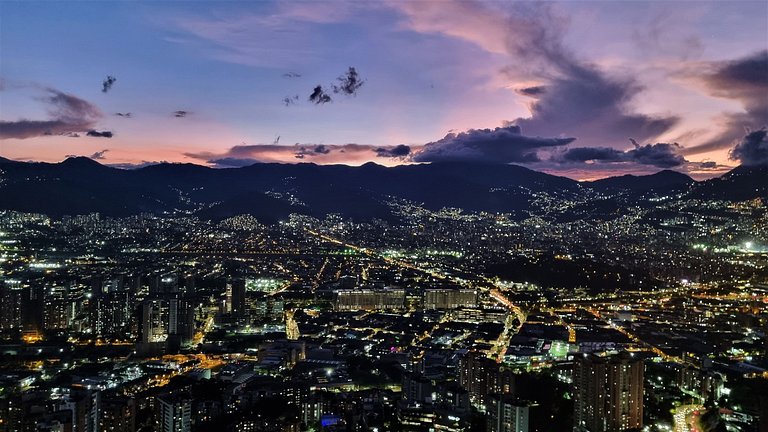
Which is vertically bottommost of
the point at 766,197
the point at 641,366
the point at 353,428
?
the point at 353,428

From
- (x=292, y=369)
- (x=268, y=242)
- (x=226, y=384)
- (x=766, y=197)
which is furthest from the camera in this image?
(x=268, y=242)

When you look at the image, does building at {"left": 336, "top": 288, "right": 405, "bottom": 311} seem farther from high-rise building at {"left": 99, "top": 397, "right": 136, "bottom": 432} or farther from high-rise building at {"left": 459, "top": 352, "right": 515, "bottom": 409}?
high-rise building at {"left": 99, "top": 397, "right": 136, "bottom": 432}

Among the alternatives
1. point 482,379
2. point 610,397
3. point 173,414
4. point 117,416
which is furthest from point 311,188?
point 610,397

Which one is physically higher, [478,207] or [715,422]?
[478,207]

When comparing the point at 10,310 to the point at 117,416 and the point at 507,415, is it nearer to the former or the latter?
the point at 117,416

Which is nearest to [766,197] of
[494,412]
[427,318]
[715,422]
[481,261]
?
[481,261]

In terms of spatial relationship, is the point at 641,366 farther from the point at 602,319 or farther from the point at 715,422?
the point at 602,319
